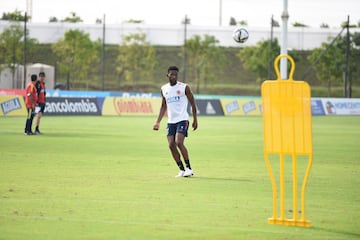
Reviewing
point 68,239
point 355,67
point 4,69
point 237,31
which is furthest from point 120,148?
point 355,67

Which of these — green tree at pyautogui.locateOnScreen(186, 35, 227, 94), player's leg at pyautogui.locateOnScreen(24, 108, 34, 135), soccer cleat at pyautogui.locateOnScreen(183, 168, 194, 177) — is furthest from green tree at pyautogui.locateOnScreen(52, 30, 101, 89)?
soccer cleat at pyautogui.locateOnScreen(183, 168, 194, 177)

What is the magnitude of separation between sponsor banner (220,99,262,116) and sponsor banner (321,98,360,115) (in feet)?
15.8

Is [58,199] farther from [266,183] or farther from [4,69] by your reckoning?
[4,69]

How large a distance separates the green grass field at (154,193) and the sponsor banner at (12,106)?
18.8 meters

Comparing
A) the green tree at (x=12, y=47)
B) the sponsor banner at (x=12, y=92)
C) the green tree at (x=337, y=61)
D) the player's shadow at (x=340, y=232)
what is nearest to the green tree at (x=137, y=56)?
the green tree at (x=12, y=47)

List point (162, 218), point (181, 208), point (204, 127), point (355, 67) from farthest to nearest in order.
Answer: point (355, 67) < point (204, 127) < point (181, 208) < point (162, 218)

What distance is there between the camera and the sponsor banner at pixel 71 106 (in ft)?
154

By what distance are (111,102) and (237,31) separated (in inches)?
997

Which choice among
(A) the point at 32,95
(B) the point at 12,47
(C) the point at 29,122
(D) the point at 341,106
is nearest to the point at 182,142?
(A) the point at 32,95

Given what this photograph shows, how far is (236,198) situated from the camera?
521 inches

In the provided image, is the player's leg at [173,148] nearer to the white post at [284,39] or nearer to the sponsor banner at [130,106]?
the white post at [284,39]

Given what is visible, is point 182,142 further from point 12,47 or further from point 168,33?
point 168,33

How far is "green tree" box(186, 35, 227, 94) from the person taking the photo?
271 ft

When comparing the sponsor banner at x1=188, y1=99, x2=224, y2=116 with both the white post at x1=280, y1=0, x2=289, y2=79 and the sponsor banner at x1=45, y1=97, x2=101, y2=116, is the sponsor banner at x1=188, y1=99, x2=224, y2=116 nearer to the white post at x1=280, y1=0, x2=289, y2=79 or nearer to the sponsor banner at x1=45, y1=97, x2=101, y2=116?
the sponsor banner at x1=45, y1=97, x2=101, y2=116
